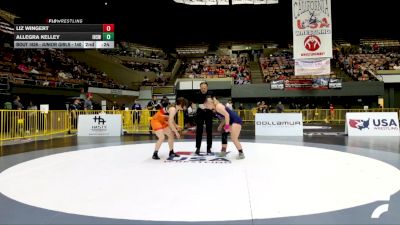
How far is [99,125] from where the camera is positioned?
44.6 ft

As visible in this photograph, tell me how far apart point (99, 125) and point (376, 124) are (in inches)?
433

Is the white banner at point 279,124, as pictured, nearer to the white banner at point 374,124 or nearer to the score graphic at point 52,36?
the white banner at point 374,124

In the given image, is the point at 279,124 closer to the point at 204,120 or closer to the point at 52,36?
the point at 204,120

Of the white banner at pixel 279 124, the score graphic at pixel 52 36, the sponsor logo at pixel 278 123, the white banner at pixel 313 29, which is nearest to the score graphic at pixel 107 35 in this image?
the score graphic at pixel 52 36

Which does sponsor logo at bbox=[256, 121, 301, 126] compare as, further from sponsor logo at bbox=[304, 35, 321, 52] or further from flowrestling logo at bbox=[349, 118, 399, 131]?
sponsor logo at bbox=[304, 35, 321, 52]

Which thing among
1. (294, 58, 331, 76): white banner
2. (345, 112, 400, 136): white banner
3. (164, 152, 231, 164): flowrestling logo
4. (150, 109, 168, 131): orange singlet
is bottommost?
(164, 152, 231, 164): flowrestling logo

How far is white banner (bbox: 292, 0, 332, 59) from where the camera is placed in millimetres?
13383

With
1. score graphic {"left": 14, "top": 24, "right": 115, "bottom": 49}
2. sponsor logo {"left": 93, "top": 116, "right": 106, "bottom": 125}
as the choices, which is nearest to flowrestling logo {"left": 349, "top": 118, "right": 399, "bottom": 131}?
sponsor logo {"left": 93, "top": 116, "right": 106, "bottom": 125}

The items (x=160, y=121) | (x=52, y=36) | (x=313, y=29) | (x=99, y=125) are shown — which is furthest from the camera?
(x=99, y=125)

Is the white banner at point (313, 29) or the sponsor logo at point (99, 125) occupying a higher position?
the white banner at point (313, 29)

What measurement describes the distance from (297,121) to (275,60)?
950 inches

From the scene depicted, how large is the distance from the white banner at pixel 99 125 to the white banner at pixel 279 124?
5.80 metres

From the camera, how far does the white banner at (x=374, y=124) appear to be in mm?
12586

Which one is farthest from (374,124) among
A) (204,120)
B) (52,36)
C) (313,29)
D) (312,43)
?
(52,36)
